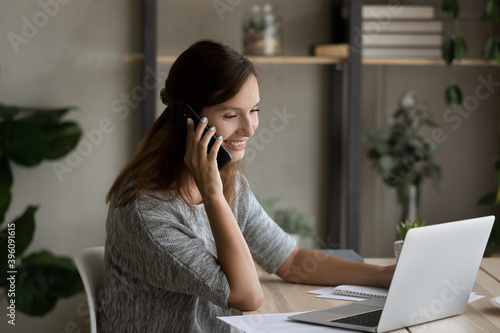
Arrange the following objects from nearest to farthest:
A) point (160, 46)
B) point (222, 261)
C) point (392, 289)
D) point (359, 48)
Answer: point (392, 289)
point (222, 261)
point (359, 48)
point (160, 46)

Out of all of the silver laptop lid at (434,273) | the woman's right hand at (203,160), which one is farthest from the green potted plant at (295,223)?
the silver laptop lid at (434,273)

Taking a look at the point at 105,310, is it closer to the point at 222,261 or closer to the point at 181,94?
the point at 222,261

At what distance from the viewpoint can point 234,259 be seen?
1360 millimetres

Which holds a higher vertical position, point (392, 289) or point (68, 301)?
point (392, 289)

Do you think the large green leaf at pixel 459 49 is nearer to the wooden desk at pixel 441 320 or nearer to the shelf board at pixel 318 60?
the shelf board at pixel 318 60

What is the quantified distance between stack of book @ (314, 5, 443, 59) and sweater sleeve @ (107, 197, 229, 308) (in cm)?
169

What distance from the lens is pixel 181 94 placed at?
1.48 metres

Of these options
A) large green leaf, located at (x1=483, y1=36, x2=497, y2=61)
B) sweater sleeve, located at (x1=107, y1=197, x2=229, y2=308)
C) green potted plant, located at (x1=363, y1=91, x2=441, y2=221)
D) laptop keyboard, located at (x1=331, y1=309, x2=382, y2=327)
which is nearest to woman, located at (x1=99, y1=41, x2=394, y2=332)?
sweater sleeve, located at (x1=107, y1=197, x2=229, y2=308)

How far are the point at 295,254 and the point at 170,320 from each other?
0.39 meters

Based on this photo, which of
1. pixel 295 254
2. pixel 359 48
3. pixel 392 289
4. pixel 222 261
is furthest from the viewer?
pixel 359 48

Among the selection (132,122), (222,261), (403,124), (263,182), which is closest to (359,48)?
(403,124)

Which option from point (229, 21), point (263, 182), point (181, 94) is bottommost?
point (263, 182)

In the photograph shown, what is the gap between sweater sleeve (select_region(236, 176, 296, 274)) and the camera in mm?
1658

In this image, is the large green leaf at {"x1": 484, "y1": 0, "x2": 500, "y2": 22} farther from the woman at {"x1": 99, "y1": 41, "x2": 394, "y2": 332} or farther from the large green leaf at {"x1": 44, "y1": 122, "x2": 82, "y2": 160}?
the large green leaf at {"x1": 44, "y1": 122, "x2": 82, "y2": 160}
